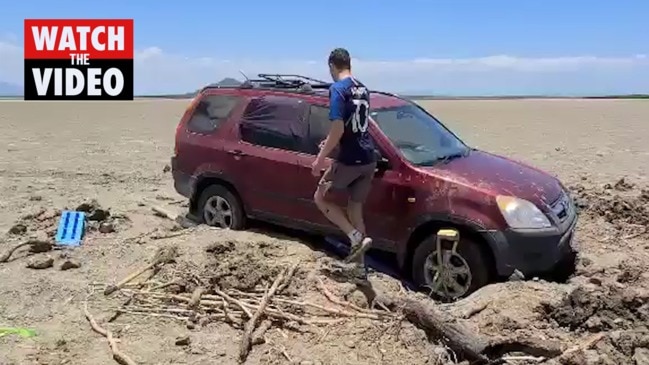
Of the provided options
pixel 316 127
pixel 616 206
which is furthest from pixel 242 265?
pixel 616 206

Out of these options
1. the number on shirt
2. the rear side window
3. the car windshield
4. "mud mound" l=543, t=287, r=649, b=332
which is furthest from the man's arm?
"mud mound" l=543, t=287, r=649, b=332

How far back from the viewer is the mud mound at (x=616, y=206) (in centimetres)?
961

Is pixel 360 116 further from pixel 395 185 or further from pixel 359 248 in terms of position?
pixel 359 248

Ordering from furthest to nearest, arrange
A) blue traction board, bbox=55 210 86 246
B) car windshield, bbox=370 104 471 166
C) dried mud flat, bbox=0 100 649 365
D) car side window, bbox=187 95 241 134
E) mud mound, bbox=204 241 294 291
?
car side window, bbox=187 95 241 134, blue traction board, bbox=55 210 86 246, car windshield, bbox=370 104 471 166, mud mound, bbox=204 241 294 291, dried mud flat, bbox=0 100 649 365

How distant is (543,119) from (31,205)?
91.6ft

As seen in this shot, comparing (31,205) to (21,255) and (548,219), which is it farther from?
(548,219)

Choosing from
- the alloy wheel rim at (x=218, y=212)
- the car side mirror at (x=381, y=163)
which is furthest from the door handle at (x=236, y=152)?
the car side mirror at (x=381, y=163)

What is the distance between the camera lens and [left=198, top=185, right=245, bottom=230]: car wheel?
29.0 feet

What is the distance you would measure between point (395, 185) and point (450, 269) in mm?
949

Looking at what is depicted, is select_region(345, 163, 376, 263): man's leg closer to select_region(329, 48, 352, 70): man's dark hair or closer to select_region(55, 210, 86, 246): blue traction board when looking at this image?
select_region(329, 48, 352, 70): man's dark hair

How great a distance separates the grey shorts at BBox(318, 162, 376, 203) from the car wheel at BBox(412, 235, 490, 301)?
76 centimetres

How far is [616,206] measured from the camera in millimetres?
9875

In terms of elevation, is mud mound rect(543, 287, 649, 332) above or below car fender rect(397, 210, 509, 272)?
below

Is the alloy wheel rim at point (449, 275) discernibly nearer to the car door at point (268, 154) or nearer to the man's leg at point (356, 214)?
the man's leg at point (356, 214)
